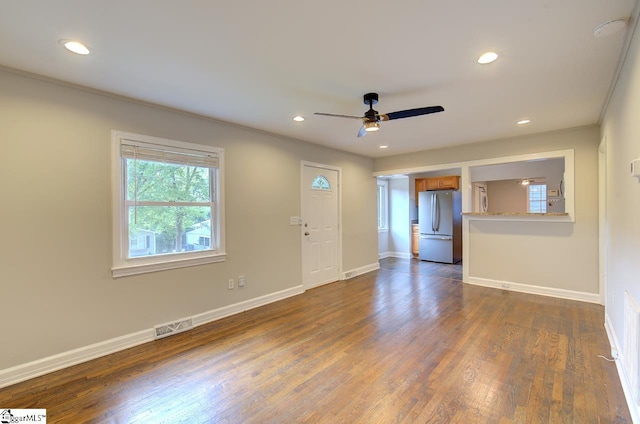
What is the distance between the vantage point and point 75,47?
2.12 metres

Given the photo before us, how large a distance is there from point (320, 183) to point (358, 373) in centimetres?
346

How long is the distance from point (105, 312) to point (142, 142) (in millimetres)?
1720

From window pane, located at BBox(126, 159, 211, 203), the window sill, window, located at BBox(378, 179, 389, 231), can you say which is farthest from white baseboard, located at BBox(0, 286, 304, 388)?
window, located at BBox(378, 179, 389, 231)

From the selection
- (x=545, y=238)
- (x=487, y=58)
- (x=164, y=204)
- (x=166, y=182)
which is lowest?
(x=545, y=238)

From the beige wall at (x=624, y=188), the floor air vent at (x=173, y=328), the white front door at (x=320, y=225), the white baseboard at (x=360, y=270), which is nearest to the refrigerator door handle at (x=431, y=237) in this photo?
the white baseboard at (x=360, y=270)

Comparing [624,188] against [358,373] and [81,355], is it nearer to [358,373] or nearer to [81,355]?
[358,373]

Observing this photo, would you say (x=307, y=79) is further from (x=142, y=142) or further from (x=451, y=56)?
(x=142, y=142)

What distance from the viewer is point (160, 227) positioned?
3338mm

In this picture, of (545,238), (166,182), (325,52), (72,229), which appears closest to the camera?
(325,52)

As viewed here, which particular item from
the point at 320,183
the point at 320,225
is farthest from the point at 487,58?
the point at 320,225

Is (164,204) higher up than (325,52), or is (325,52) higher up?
(325,52)

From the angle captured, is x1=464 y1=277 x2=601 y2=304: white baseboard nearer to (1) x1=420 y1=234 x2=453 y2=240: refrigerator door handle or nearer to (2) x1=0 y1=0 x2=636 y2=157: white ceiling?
(1) x1=420 y1=234 x2=453 y2=240: refrigerator door handle

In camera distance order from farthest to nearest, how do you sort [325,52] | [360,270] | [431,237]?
[431,237] < [360,270] < [325,52]

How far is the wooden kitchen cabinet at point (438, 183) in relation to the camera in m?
7.32
